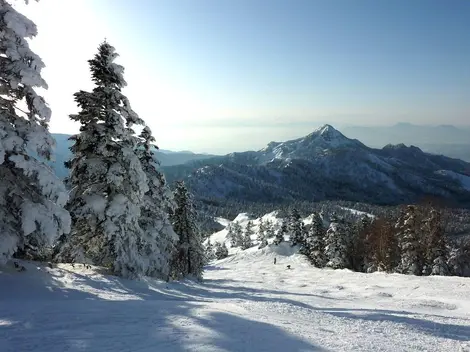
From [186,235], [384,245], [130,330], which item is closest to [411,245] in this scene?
[384,245]

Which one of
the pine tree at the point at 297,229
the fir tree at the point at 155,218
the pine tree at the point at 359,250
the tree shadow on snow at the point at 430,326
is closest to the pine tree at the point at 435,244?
the pine tree at the point at 359,250

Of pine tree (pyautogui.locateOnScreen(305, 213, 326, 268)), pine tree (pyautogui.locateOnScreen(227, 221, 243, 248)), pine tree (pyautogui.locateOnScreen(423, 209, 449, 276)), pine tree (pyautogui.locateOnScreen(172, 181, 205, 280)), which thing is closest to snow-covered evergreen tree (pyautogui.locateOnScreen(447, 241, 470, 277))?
pine tree (pyautogui.locateOnScreen(423, 209, 449, 276))

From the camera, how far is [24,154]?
39.2 feet

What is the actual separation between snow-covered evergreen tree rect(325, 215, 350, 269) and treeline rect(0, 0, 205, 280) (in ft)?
121

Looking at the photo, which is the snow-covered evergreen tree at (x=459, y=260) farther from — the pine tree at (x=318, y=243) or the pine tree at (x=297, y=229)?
the pine tree at (x=297, y=229)

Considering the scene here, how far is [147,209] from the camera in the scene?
2400cm

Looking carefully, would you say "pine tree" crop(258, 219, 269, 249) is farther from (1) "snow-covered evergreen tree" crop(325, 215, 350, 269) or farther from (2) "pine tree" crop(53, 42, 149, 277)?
(2) "pine tree" crop(53, 42, 149, 277)

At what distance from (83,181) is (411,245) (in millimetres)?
39694

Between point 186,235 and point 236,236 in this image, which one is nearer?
point 186,235

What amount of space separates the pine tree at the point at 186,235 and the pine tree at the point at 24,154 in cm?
2490

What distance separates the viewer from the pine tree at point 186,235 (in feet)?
125

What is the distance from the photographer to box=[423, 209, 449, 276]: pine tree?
4128 centimetres

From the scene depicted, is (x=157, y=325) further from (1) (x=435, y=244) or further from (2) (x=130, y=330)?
(1) (x=435, y=244)

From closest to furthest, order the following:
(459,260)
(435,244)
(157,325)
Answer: (157,325)
(435,244)
(459,260)
